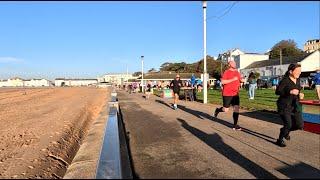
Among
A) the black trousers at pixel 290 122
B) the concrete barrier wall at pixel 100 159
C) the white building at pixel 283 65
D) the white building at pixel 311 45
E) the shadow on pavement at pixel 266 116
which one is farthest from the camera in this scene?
the white building at pixel 311 45

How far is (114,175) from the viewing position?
3.35 metres

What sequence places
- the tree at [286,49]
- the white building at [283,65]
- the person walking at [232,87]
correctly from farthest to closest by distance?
1. the tree at [286,49]
2. the white building at [283,65]
3. the person walking at [232,87]

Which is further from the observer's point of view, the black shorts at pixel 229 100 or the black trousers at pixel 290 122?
the black shorts at pixel 229 100

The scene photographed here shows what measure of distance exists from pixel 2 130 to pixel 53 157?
22.6 ft

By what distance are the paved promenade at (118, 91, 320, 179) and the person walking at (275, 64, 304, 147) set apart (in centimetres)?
34

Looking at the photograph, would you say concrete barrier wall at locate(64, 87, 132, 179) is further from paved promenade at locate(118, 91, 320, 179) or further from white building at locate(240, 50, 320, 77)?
white building at locate(240, 50, 320, 77)

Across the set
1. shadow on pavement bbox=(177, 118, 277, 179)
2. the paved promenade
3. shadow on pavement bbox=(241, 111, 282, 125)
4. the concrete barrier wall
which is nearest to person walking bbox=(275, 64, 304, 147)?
the paved promenade

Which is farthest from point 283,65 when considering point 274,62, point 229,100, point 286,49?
point 229,100

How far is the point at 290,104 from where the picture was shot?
9266 mm

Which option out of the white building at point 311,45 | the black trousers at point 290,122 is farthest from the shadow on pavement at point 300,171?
the white building at point 311,45

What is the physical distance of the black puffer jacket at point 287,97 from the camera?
925cm

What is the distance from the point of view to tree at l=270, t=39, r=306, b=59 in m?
132

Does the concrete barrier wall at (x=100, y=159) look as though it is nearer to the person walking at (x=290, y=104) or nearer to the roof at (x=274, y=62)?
the person walking at (x=290, y=104)

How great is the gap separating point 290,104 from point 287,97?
15 centimetres
